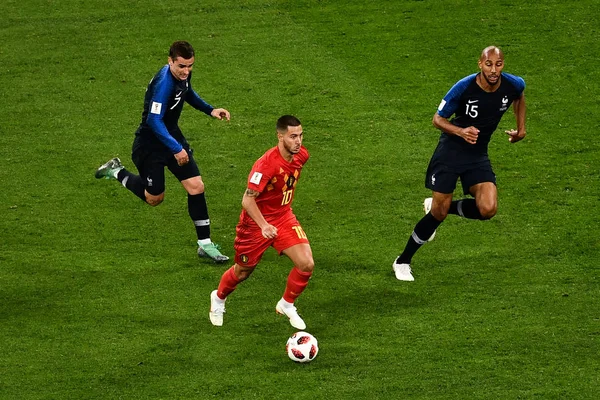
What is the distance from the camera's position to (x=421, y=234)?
1093 cm

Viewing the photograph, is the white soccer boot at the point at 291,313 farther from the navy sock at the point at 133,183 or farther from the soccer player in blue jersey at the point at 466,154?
the navy sock at the point at 133,183

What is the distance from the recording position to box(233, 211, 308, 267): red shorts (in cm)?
988

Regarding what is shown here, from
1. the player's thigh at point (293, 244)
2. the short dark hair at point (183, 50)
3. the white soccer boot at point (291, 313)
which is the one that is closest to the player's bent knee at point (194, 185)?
the short dark hair at point (183, 50)

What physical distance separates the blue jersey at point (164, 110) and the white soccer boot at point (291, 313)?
82.6 inches

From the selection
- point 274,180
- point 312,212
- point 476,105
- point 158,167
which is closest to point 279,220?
point 274,180

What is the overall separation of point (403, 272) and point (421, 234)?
1.44 ft

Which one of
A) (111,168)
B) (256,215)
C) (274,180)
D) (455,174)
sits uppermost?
(274,180)

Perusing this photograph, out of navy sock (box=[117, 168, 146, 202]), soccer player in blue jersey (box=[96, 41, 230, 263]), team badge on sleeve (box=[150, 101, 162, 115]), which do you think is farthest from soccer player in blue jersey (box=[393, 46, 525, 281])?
navy sock (box=[117, 168, 146, 202])

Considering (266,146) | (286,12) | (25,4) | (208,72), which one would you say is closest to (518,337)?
(266,146)

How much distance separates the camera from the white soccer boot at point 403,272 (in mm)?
10992

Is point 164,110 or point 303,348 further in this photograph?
point 164,110

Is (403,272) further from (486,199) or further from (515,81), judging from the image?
(515,81)

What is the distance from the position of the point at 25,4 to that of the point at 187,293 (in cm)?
932

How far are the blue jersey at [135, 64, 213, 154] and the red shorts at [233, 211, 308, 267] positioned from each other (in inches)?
63.5
